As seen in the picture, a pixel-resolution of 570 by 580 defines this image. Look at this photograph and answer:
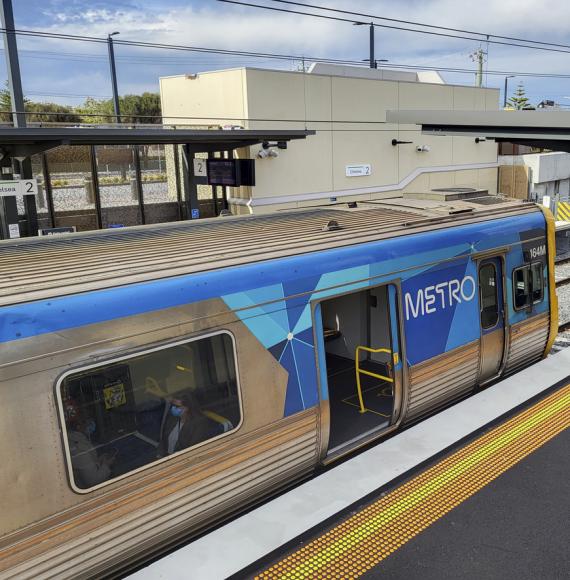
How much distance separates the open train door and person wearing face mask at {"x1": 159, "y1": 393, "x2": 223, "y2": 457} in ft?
4.16

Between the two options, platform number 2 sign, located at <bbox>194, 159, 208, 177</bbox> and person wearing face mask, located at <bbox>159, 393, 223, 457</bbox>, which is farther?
platform number 2 sign, located at <bbox>194, 159, 208, 177</bbox>

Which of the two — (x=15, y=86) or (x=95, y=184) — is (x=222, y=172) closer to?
(x=95, y=184)

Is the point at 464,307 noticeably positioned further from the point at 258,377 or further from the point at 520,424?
the point at 258,377

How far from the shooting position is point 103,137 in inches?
509

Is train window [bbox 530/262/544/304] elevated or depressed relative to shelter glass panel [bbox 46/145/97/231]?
depressed

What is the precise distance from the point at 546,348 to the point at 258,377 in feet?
17.4

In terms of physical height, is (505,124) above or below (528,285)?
above

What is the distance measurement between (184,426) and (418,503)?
1.84m

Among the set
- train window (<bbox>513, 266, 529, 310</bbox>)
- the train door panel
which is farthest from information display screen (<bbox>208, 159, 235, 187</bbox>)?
the train door panel

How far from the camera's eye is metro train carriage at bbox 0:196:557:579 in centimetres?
348

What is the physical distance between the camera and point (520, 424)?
562 cm

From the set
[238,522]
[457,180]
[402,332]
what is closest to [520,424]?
[402,332]

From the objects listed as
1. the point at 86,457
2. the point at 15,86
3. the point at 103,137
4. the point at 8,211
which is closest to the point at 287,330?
the point at 86,457

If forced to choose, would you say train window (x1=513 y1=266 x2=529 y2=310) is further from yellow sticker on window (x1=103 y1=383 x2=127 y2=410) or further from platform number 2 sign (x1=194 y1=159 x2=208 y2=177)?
platform number 2 sign (x1=194 y1=159 x2=208 y2=177)
